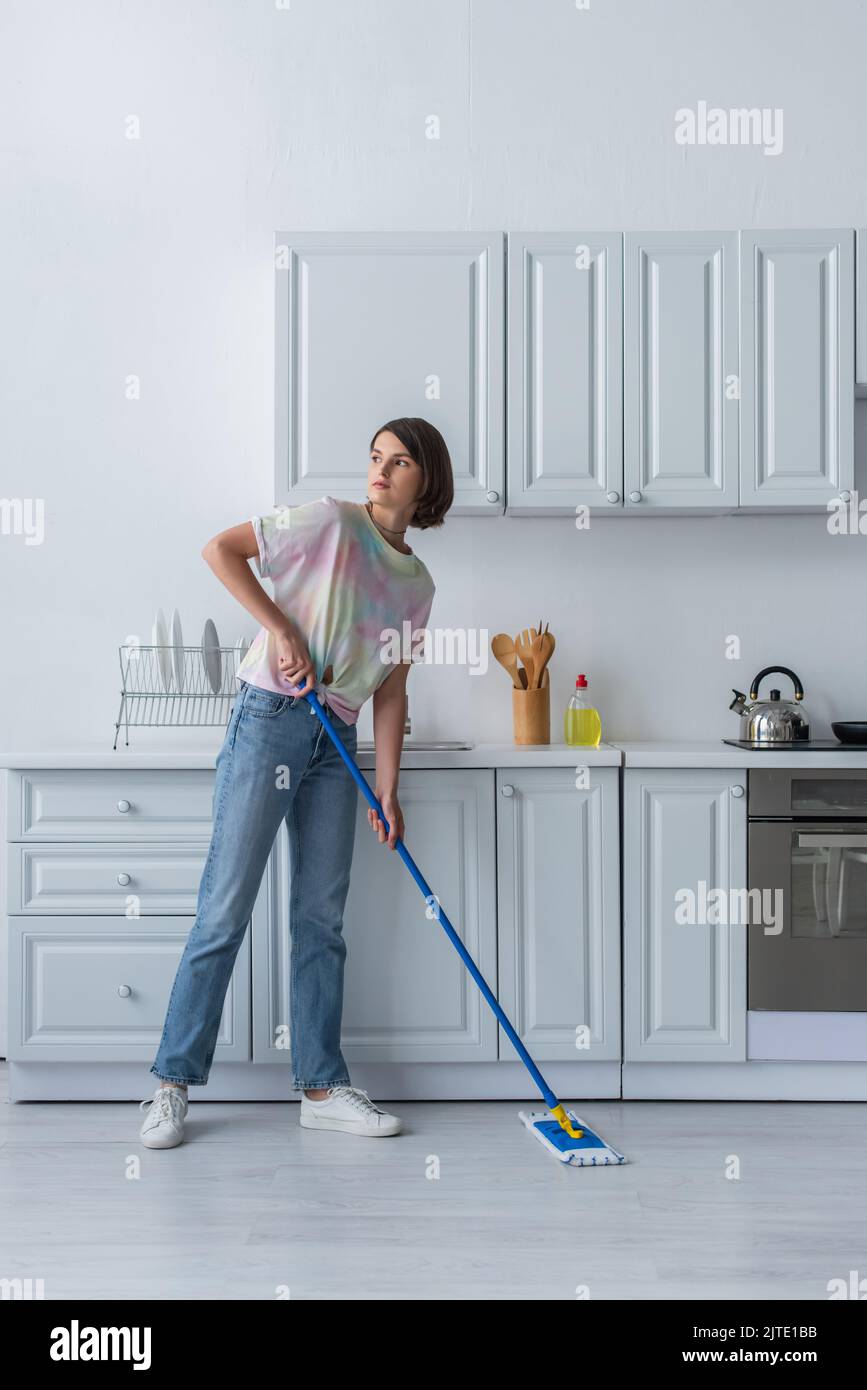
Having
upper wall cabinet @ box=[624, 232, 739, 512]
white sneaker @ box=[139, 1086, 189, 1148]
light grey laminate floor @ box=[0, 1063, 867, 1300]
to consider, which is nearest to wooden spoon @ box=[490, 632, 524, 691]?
upper wall cabinet @ box=[624, 232, 739, 512]

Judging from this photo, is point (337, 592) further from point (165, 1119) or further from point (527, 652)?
point (165, 1119)

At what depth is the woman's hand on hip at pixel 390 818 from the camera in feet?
7.93

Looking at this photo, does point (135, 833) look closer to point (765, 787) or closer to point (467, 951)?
point (467, 951)

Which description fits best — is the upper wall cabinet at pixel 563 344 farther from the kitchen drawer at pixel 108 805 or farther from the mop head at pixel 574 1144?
the mop head at pixel 574 1144

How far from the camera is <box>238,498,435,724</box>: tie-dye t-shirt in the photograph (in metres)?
2.30

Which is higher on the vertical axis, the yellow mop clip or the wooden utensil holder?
the wooden utensil holder

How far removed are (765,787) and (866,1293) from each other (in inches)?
41.1

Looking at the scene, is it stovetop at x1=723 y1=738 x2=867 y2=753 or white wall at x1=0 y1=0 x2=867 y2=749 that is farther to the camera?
white wall at x1=0 y1=0 x2=867 y2=749

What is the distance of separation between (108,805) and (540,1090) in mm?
1089

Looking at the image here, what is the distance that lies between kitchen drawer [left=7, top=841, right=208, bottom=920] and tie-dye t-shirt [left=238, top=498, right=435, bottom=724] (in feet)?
1.52

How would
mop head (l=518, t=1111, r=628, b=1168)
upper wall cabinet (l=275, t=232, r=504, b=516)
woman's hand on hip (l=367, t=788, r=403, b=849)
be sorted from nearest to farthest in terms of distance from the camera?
mop head (l=518, t=1111, r=628, b=1168), woman's hand on hip (l=367, t=788, r=403, b=849), upper wall cabinet (l=275, t=232, r=504, b=516)

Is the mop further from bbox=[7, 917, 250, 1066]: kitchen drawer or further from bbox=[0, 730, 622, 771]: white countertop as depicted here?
bbox=[7, 917, 250, 1066]: kitchen drawer

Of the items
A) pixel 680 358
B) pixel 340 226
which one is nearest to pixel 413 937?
pixel 680 358
